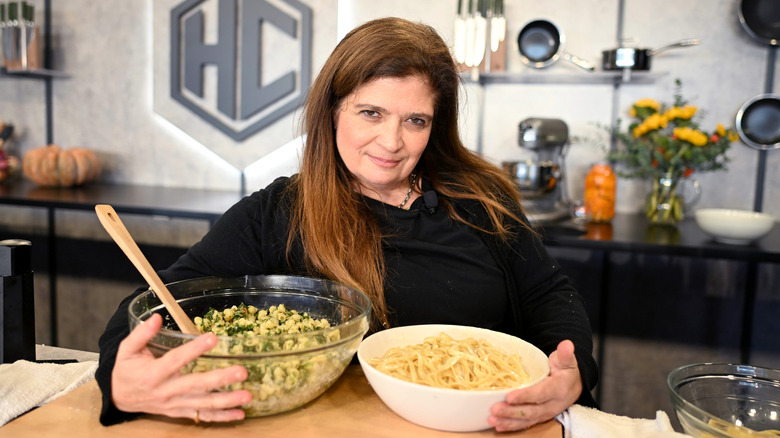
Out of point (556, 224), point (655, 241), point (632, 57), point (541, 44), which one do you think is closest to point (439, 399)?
point (655, 241)

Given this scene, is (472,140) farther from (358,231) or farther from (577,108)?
(358,231)

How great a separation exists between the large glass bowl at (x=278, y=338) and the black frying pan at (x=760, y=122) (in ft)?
8.03

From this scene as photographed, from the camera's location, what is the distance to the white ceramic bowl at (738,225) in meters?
2.36

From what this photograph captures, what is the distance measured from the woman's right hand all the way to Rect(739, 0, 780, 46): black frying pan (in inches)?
110

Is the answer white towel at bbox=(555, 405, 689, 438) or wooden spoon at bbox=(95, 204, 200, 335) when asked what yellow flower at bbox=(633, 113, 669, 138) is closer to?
white towel at bbox=(555, 405, 689, 438)

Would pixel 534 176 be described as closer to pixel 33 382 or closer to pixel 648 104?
pixel 648 104

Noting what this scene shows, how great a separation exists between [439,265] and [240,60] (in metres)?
2.35

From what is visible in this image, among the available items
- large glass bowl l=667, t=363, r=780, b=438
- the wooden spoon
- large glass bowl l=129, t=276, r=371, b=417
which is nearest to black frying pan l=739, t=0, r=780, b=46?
large glass bowl l=667, t=363, r=780, b=438

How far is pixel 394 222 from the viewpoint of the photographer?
4.87ft

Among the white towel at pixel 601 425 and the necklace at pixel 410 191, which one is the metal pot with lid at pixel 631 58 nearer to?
the necklace at pixel 410 191

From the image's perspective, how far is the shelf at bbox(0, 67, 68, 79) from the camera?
347 centimetres

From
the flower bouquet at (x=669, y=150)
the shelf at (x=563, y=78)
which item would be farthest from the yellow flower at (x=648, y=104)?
the shelf at (x=563, y=78)

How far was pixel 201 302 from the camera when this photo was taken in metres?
1.14

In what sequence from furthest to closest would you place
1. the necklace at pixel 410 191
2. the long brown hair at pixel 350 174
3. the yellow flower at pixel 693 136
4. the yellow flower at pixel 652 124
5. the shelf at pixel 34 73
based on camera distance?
1. the shelf at pixel 34 73
2. the yellow flower at pixel 652 124
3. the yellow flower at pixel 693 136
4. the necklace at pixel 410 191
5. the long brown hair at pixel 350 174
